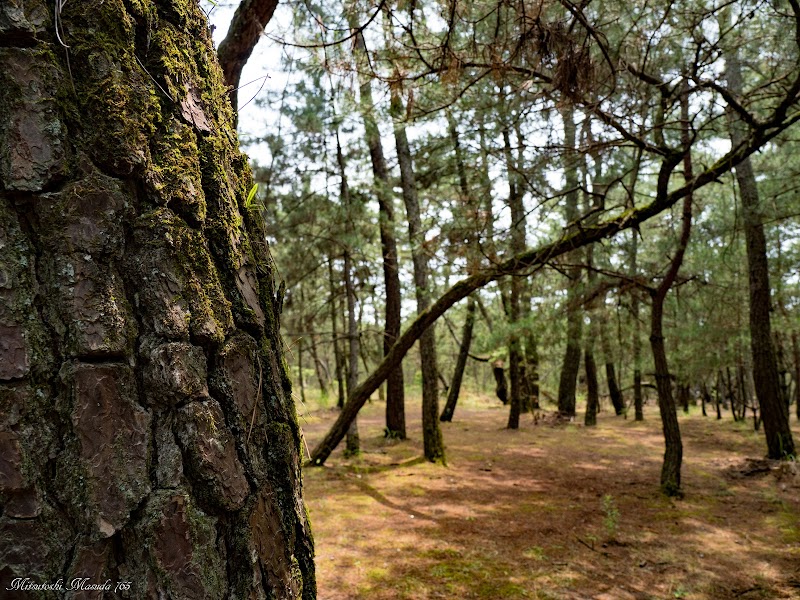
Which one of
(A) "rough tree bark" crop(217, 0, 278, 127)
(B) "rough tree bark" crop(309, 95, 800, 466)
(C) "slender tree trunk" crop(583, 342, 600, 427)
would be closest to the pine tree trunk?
(B) "rough tree bark" crop(309, 95, 800, 466)

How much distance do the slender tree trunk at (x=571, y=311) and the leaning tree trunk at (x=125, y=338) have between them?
4.15 meters

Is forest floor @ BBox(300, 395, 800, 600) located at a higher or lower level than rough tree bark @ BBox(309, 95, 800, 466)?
lower

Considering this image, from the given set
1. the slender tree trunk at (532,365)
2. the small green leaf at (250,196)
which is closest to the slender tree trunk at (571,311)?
the slender tree trunk at (532,365)

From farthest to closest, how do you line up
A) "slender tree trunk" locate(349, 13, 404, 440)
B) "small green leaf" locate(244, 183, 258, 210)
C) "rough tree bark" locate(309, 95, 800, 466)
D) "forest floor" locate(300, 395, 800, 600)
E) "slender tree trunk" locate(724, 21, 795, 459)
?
"slender tree trunk" locate(349, 13, 404, 440) → "slender tree trunk" locate(724, 21, 795, 459) → "rough tree bark" locate(309, 95, 800, 466) → "forest floor" locate(300, 395, 800, 600) → "small green leaf" locate(244, 183, 258, 210)

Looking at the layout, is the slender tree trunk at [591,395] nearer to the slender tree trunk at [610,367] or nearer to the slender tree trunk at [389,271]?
the slender tree trunk at [610,367]

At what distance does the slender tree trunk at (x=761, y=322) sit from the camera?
25.1 feet

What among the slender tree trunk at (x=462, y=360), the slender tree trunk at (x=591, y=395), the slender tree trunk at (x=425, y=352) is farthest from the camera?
the slender tree trunk at (x=462, y=360)

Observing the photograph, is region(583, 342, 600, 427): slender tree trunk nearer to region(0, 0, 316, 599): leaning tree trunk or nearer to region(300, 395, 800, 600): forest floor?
region(300, 395, 800, 600): forest floor

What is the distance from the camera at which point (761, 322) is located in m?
7.89

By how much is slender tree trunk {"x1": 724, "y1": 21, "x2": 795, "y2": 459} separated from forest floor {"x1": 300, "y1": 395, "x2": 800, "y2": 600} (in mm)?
626

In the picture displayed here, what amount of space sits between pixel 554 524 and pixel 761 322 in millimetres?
5288

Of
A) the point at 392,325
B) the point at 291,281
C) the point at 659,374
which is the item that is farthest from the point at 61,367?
the point at 291,281

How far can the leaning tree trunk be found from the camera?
0.88 m

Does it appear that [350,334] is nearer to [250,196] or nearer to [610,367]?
[250,196]
